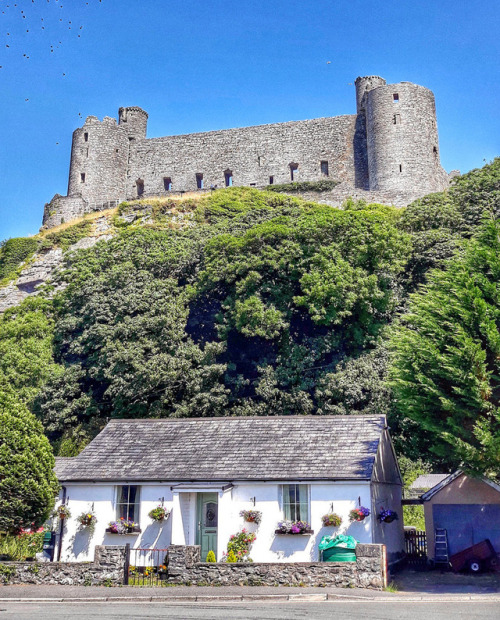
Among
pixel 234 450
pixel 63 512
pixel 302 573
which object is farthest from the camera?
pixel 234 450

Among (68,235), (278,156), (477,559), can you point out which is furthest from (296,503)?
(278,156)

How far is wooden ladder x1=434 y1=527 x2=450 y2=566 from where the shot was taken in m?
20.4

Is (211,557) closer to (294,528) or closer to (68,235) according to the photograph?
(294,528)

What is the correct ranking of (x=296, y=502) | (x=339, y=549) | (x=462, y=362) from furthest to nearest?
1. (x=296, y=502)
2. (x=462, y=362)
3. (x=339, y=549)

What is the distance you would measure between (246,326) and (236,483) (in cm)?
1417

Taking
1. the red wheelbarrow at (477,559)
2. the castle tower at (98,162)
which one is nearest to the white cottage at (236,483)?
the red wheelbarrow at (477,559)

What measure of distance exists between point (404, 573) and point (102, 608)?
10184mm

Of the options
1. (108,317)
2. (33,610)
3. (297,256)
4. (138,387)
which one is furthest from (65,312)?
(33,610)

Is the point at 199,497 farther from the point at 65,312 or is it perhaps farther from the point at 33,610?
the point at 65,312

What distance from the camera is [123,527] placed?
18.8m

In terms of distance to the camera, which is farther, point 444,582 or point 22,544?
point 22,544

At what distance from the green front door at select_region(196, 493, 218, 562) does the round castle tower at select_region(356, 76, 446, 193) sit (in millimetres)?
38607

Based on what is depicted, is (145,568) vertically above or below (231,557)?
below

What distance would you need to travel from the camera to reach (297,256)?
34000 mm
